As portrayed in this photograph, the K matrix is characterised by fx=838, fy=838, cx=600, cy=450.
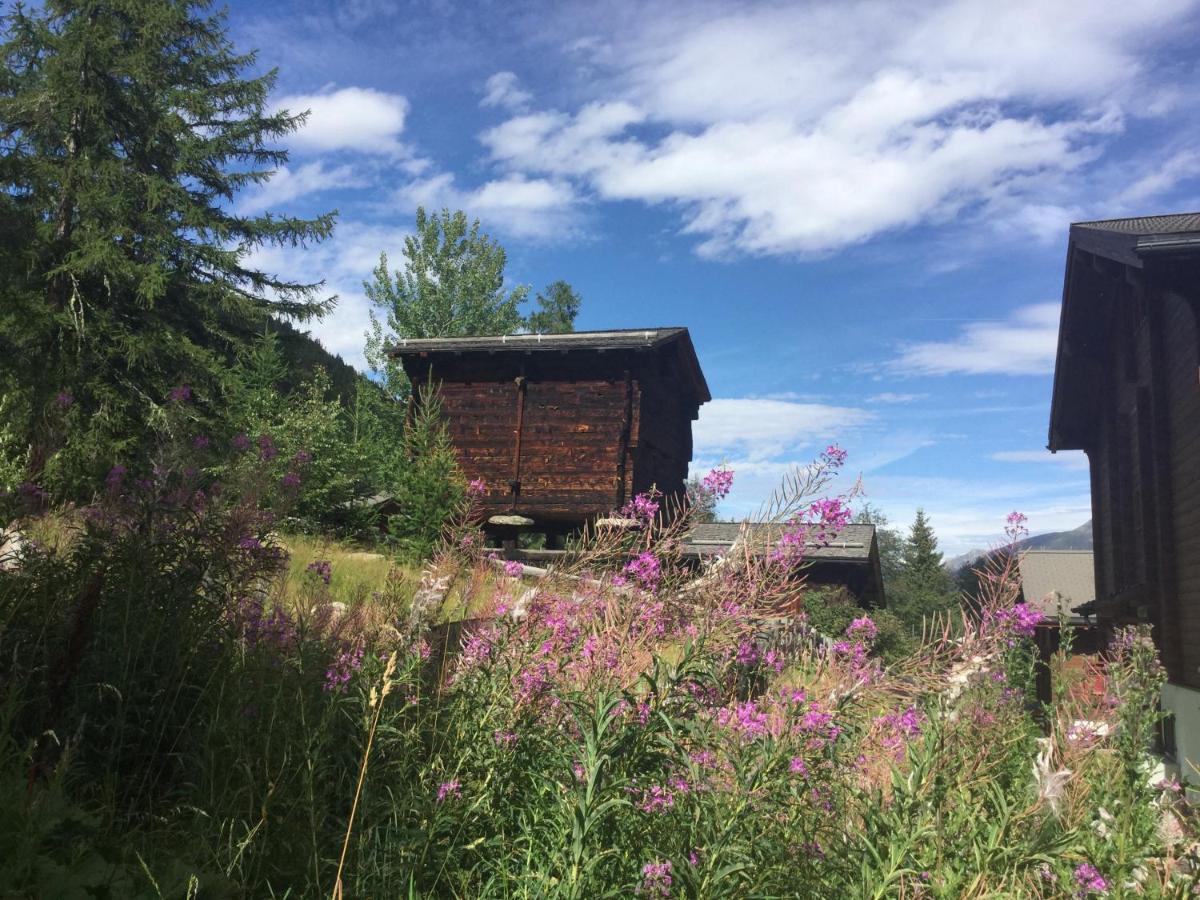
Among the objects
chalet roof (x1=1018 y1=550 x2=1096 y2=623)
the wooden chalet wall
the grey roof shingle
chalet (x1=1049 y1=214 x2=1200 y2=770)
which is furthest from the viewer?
chalet roof (x1=1018 y1=550 x2=1096 y2=623)

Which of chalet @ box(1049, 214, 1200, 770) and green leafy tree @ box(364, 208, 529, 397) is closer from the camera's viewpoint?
chalet @ box(1049, 214, 1200, 770)

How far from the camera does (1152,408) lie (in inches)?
431

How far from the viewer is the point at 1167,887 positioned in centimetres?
249

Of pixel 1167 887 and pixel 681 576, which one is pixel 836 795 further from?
pixel 681 576

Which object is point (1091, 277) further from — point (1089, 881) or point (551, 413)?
point (1089, 881)

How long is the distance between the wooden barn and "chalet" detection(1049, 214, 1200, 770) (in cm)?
852

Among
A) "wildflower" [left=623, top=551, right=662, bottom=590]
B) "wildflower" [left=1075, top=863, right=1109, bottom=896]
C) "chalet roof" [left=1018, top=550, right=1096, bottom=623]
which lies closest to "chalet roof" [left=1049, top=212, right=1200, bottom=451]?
"wildflower" [left=623, top=551, right=662, bottom=590]

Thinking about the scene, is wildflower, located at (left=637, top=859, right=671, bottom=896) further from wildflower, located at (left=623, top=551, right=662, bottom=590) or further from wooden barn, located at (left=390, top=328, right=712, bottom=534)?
wooden barn, located at (left=390, top=328, right=712, bottom=534)

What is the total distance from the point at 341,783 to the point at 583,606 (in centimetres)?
124

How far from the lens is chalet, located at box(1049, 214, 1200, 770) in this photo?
30.7 feet

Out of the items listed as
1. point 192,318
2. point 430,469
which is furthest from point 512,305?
point 430,469

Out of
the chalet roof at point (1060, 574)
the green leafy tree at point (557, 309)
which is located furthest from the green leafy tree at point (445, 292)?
the chalet roof at point (1060, 574)

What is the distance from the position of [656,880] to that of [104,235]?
18.0 metres

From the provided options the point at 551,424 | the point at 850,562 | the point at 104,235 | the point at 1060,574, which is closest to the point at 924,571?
the point at 1060,574
